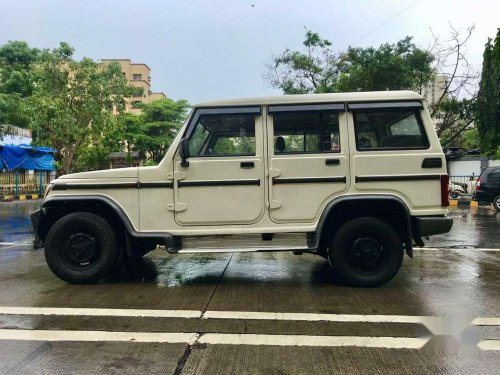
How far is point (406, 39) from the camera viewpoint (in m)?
21.1

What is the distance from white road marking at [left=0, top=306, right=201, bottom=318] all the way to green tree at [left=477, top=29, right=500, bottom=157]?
65.8ft

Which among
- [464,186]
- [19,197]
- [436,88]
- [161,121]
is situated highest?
[161,121]

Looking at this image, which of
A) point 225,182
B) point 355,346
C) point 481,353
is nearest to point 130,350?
point 355,346

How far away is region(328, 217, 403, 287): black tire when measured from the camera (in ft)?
18.1

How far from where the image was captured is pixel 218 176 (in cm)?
556

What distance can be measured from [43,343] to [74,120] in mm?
20330

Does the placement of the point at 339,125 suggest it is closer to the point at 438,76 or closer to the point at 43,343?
the point at 43,343

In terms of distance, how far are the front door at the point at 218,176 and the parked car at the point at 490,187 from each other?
13.2 m

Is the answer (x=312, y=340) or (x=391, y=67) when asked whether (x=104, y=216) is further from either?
(x=391, y=67)

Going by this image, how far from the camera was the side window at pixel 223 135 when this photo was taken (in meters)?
5.63

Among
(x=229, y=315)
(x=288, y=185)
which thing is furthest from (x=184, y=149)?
(x=229, y=315)

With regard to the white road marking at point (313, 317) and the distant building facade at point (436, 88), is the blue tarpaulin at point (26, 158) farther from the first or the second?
the white road marking at point (313, 317)

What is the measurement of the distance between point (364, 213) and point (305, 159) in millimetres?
991

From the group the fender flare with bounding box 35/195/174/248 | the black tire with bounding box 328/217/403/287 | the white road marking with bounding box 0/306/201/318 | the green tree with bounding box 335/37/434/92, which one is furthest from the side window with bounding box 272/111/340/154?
the green tree with bounding box 335/37/434/92
